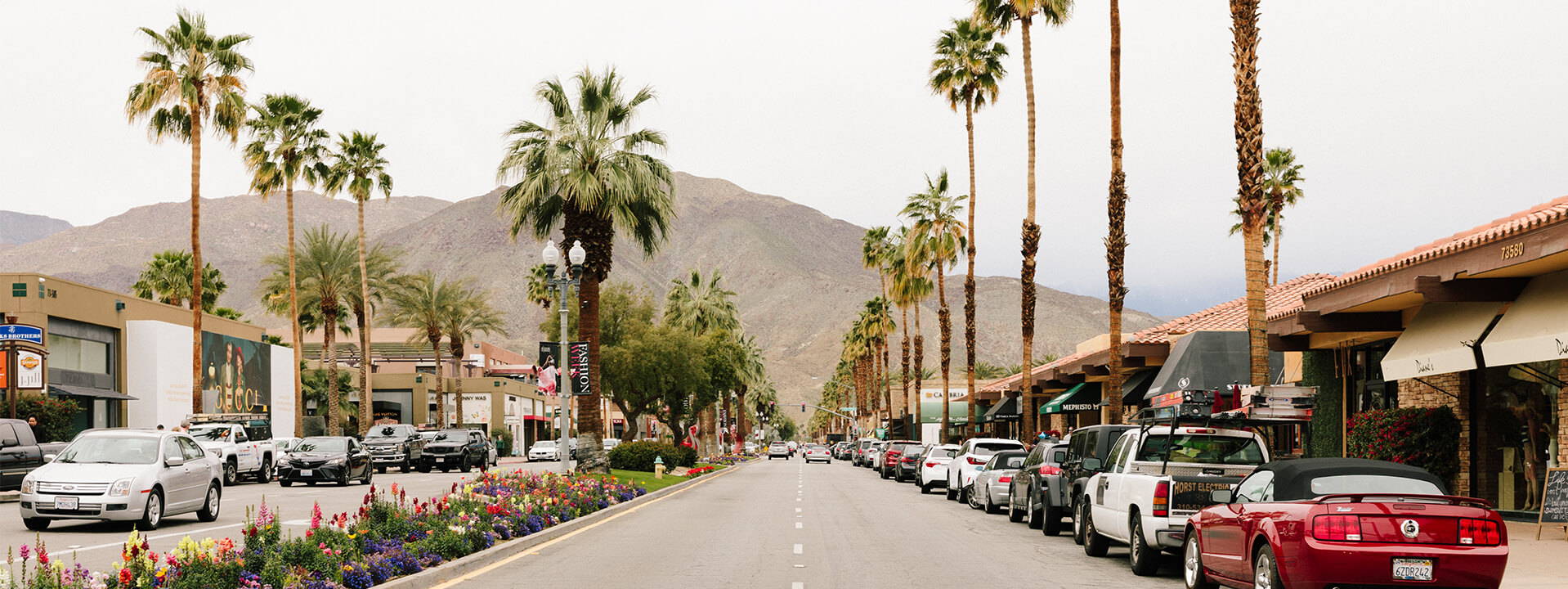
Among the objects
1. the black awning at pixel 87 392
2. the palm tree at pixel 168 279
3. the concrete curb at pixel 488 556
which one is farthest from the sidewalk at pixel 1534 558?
the palm tree at pixel 168 279

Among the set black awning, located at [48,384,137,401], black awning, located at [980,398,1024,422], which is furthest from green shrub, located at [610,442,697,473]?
black awning, located at [980,398,1024,422]

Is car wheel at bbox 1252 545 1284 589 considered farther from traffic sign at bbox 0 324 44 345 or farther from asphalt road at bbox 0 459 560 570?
traffic sign at bbox 0 324 44 345

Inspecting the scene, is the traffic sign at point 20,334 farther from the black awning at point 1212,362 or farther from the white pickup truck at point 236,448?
the black awning at point 1212,362

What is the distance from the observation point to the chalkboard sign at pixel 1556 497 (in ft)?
60.1

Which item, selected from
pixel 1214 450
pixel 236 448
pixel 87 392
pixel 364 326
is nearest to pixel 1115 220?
pixel 1214 450

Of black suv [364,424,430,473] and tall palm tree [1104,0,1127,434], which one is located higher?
tall palm tree [1104,0,1127,434]

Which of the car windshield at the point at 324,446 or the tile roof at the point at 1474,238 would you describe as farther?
the car windshield at the point at 324,446

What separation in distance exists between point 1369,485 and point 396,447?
42.6 metres

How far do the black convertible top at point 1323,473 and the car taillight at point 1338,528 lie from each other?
75 centimetres

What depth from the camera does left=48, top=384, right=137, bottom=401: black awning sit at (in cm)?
4300

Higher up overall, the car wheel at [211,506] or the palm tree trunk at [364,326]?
the palm tree trunk at [364,326]

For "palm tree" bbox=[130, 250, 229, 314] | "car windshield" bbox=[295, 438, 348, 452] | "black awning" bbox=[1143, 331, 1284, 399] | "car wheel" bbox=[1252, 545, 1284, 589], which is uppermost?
"palm tree" bbox=[130, 250, 229, 314]

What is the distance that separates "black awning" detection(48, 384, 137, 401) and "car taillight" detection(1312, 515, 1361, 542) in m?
41.8

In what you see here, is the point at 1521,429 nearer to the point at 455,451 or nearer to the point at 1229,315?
the point at 1229,315
